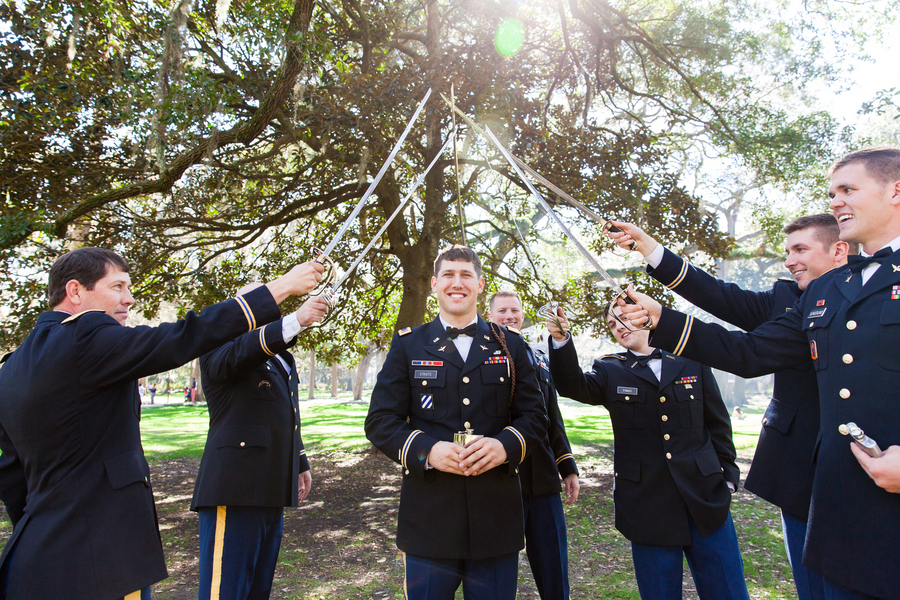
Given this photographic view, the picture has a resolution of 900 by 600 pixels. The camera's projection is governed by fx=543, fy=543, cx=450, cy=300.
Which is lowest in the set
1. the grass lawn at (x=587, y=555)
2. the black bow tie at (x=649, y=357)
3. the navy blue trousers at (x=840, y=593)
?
the grass lawn at (x=587, y=555)

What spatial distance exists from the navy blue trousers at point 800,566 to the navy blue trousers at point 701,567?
279 mm

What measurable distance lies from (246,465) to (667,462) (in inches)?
93.2

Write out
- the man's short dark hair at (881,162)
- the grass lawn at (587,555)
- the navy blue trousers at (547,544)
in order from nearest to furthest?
the man's short dark hair at (881,162) < the navy blue trousers at (547,544) < the grass lawn at (587,555)

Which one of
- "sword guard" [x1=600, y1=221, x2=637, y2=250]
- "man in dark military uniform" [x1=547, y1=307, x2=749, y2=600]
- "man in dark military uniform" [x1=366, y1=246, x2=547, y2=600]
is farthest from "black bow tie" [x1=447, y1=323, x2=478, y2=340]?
"sword guard" [x1=600, y1=221, x2=637, y2=250]

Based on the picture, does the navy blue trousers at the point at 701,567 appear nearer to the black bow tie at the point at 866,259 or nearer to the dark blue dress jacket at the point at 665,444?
the dark blue dress jacket at the point at 665,444

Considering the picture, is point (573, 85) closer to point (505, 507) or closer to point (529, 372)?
point (529, 372)

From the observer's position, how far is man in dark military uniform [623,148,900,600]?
174 centimetres

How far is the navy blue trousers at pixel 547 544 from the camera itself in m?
3.22

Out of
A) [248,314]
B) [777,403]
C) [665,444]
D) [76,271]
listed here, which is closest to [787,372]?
[777,403]

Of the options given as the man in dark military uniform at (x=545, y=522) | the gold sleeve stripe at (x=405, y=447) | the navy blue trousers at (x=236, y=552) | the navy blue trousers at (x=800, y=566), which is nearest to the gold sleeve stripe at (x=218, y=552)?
the navy blue trousers at (x=236, y=552)

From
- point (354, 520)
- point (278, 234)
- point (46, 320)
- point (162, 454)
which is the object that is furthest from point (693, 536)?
point (162, 454)

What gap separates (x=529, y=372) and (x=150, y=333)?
5.93 feet

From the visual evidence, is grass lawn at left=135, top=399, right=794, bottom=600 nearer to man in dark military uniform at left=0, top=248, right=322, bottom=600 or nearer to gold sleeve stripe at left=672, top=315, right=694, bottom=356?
man in dark military uniform at left=0, top=248, right=322, bottom=600

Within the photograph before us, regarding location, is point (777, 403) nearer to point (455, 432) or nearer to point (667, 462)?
point (667, 462)
